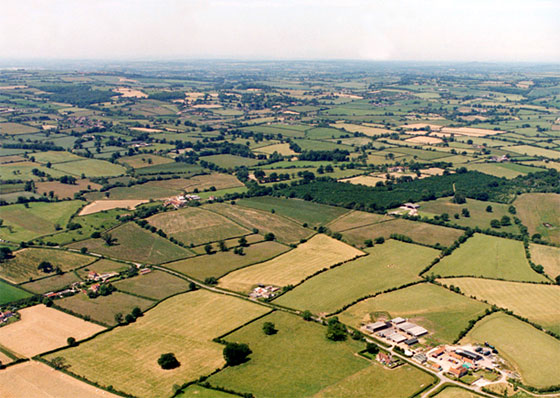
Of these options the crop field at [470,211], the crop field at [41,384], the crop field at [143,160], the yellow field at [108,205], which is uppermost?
the crop field at [143,160]

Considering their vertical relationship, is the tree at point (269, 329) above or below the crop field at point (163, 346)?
above

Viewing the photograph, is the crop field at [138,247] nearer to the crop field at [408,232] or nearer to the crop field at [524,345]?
the crop field at [408,232]

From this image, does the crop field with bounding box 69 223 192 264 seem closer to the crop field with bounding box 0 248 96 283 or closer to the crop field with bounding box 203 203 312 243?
the crop field with bounding box 0 248 96 283

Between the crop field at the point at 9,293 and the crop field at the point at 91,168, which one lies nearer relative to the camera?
the crop field at the point at 9,293

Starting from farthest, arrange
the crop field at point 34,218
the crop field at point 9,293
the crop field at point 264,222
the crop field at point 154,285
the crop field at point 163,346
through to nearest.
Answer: the crop field at point 264,222 < the crop field at point 34,218 < the crop field at point 154,285 < the crop field at point 9,293 < the crop field at point 163,346

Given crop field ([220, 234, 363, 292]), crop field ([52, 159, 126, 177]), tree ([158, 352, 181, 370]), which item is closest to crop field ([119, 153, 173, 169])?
crop field ([52, 159, 126, 177])

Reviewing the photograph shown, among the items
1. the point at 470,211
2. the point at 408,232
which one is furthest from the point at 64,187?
the point at 470,211

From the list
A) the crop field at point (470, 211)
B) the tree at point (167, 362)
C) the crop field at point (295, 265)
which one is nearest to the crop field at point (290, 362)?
the tree at point (167, 362)
